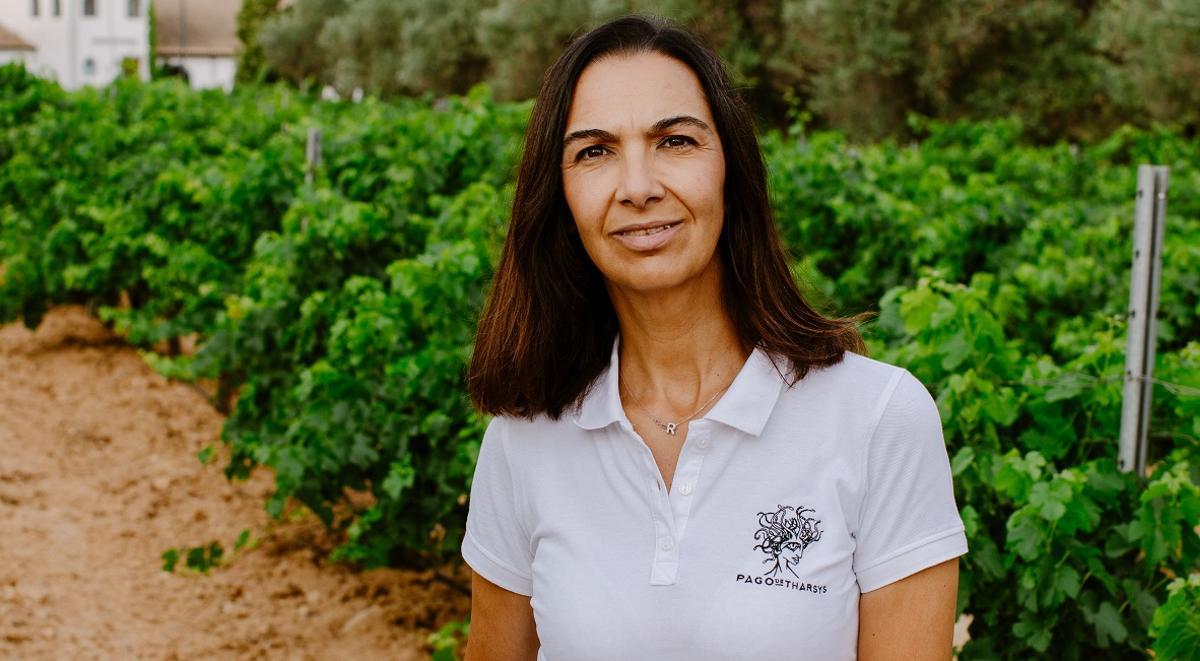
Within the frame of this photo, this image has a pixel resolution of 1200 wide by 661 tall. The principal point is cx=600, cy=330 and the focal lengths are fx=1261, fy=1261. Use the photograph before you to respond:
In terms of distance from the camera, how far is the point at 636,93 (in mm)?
1800

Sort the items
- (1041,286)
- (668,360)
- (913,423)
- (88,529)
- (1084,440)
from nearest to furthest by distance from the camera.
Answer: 1. (913,423)
2. (668,360)
3. (1084,440)
4. (1041,286)
5. (88,529)

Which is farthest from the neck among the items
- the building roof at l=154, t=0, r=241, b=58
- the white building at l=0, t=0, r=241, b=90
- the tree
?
the building roof at l=154, t=0, r=241, b=58

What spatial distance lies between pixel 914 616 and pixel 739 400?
378mm

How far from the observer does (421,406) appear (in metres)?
4.52

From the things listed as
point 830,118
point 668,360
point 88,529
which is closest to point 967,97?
point 830,118

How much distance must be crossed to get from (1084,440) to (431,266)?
2.31m

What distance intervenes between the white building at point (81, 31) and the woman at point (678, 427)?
71919 millimetres

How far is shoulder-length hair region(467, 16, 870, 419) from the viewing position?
6.01 feet

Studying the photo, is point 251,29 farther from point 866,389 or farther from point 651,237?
point 866,389

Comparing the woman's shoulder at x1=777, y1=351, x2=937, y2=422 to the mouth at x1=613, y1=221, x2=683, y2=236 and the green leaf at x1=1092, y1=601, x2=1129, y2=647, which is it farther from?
the green leaf at x1=1092, y1=601, x2=1129, y2=647

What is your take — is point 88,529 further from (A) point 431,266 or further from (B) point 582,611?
(B) point 582,611

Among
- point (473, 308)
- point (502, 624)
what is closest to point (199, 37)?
point (473, 308)

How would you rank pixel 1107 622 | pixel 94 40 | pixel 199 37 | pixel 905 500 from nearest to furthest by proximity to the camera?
pixel 905 500, pixel 1107 622, pixel 94 40, pixel 199 37

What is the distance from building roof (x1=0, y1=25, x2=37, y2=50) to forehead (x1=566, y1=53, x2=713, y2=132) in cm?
7367
